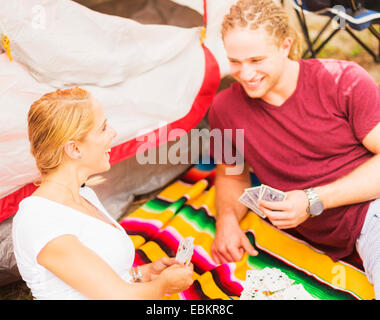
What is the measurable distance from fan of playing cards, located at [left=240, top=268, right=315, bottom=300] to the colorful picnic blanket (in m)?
0.04

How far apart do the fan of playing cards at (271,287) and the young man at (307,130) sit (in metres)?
0.18

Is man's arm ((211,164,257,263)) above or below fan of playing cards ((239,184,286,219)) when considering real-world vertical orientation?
below

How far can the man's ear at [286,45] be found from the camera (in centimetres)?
202

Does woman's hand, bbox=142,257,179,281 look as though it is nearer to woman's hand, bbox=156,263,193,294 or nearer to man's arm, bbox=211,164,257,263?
woman's hand, bbox=156,263,193,294

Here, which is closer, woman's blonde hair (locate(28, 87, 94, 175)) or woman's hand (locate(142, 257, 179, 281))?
woman's blonde hair (locate(28, 87, 94, 175))

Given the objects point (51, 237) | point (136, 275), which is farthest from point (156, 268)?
point (51, 237)

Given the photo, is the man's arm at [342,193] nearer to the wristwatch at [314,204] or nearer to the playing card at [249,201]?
the wristwatch at [314,204]

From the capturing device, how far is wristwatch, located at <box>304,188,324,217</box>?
1.93m

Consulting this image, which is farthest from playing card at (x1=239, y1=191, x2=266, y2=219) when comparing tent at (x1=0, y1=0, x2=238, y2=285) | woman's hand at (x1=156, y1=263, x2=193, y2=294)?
tent at (x1=0, y1=0, x2=238, y2=285)

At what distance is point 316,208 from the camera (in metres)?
1.94

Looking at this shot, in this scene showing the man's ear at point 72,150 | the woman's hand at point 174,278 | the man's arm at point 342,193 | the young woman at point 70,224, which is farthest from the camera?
the man's arm at point 342,193

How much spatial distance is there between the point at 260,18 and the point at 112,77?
847 millimetres

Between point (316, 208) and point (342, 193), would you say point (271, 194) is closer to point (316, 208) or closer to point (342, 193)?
point (316, 208)

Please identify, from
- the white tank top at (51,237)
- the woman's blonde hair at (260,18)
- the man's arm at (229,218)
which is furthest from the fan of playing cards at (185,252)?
the woman's blonde hair at (260,18)
